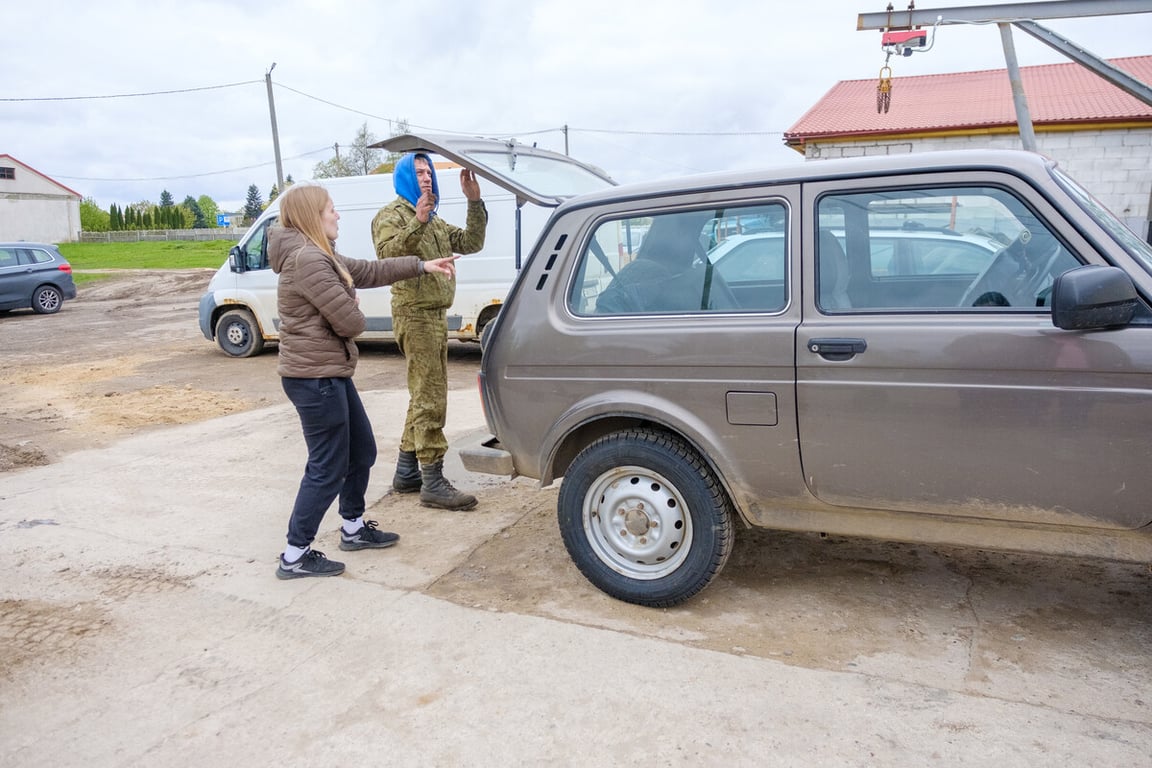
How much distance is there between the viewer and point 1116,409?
2.67m

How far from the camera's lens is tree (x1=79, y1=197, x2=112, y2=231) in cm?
7856

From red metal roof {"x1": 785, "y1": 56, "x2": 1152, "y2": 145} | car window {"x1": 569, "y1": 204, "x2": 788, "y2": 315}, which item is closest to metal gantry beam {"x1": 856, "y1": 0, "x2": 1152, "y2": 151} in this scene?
car window {"x1": 569, "y1": 204, "x2": 788, "y2": 315}

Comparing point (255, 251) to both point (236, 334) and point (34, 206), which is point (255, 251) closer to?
point (236, 334)

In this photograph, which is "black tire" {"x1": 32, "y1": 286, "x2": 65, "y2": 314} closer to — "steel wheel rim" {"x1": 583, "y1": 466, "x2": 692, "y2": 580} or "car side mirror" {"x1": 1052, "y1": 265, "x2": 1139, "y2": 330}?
"steel wheel rim" {"x1": 583, "y1": 466, "x2": 692, "y2": 580}

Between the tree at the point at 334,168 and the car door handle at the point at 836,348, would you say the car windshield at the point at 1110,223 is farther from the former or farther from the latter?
the tree at the point at 334,168

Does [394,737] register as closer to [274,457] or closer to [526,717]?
[526,717]

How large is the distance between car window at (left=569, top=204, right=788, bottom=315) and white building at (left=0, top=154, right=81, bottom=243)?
67296 millimetres

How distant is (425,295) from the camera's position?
15.6ft

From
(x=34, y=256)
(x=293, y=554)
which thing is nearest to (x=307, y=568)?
(x=293, y=554)

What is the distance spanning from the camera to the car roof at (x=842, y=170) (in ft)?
9.52

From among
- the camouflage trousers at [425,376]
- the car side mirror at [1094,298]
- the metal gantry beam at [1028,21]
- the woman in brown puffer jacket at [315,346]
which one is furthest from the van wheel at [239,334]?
the car side mirror at [1094,298]

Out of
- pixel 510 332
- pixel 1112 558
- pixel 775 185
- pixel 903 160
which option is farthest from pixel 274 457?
pixel 1112 558

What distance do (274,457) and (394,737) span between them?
155 inches

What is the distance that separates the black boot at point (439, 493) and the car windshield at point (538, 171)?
1.74m
